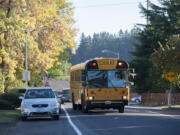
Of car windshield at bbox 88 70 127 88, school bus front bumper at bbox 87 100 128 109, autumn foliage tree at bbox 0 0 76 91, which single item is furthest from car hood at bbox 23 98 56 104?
autumn foliage tree at bbox 0 0 76 91

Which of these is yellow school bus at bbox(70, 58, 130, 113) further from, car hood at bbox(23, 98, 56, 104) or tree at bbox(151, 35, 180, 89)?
tree at bbox(151, 35, 180, 89)

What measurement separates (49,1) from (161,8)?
1863 cm

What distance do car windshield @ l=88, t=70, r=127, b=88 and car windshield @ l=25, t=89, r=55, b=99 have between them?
11.6ft

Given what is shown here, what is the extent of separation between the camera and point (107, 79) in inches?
1051

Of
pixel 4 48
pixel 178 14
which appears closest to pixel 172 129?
pixel 4 48

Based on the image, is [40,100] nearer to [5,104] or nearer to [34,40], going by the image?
[5,104]

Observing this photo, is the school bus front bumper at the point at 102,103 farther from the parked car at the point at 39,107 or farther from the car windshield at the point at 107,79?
the parked car at the point at 39,107

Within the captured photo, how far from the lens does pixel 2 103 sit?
29.2 m

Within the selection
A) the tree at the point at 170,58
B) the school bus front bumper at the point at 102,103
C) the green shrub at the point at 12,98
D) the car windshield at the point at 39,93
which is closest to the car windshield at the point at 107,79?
the school bus front bumper at the point at 102,103

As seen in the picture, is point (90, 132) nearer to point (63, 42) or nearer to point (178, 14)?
point (63, 42)

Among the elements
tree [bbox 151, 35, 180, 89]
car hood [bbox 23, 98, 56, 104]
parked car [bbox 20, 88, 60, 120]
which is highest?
tree [bbox 151, 35, 180, 89]

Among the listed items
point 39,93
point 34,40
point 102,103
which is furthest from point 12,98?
point 34,40

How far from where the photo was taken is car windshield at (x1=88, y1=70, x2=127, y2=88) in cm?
2658

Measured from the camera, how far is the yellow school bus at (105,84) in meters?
26.4
